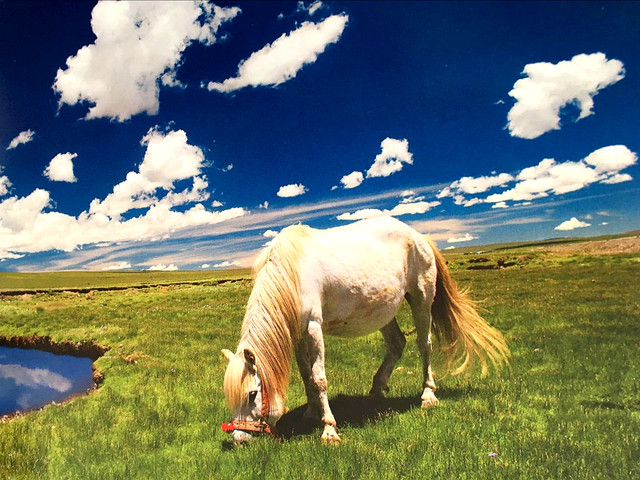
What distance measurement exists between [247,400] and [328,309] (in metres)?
1.74

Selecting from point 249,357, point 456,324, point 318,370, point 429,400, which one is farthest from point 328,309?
point 456,324

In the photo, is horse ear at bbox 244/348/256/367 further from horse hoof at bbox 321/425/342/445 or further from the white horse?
horse hoof at bbox 321/425/342/445

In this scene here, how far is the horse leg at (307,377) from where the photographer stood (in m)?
5.79

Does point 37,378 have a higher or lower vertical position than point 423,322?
lower

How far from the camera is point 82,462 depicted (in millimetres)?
5016

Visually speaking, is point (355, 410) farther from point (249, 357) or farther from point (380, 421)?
point (249, 357)

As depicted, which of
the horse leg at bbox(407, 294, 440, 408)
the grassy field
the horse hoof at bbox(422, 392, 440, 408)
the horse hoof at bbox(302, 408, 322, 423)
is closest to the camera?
the grassy field

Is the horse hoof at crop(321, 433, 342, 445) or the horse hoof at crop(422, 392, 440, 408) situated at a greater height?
the horse hoof at crop(321, 433, 342, 445)

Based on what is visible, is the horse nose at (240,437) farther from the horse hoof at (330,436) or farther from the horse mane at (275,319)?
the horse hoof at (330,436)

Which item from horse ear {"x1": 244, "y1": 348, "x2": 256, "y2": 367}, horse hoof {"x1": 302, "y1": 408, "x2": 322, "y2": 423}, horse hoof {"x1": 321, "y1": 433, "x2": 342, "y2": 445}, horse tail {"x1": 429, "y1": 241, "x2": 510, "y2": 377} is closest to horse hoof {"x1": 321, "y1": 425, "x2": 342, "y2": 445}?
horse hoof {"x1": 321, "y1": 433, "x2": 342, "y2": 445}

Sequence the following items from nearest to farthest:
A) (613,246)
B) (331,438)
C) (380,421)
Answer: (331,438) → (380,421) → (613,246)

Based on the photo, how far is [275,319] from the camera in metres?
5.23

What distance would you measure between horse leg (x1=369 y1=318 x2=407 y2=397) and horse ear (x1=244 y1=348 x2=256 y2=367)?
9.48ft

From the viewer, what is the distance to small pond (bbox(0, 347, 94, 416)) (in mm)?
10711
